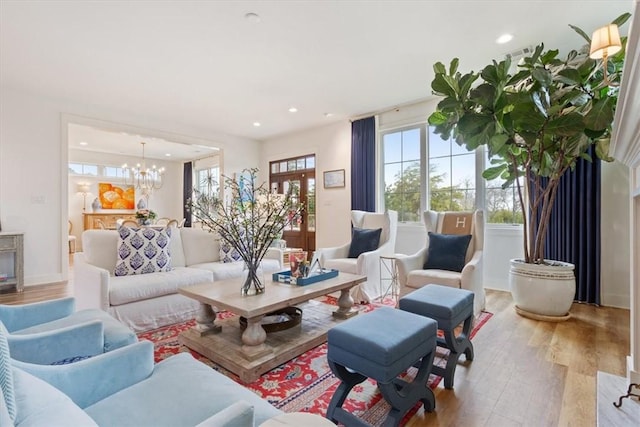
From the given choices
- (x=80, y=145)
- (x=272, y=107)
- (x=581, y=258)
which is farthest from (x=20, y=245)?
(x=581, y=258)

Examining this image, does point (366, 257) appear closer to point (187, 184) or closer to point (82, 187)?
point (187, 184)

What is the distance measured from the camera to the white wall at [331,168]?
586cm

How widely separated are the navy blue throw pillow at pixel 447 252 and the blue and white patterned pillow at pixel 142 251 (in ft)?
9.64

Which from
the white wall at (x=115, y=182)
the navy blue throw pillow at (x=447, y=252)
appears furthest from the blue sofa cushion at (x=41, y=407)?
the white wall at (x=115, y=182)

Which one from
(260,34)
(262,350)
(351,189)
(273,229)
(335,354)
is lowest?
(262,350)

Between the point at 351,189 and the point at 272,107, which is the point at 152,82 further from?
the point at 351,189

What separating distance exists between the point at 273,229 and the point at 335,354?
3.77ft

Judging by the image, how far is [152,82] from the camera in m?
4.09

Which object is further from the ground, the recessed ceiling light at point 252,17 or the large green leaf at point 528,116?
the recessed ceiling light at point 252,17

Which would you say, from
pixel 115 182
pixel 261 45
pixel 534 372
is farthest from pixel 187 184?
pixel 534 372

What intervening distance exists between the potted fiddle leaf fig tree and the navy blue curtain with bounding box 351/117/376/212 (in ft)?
7.00

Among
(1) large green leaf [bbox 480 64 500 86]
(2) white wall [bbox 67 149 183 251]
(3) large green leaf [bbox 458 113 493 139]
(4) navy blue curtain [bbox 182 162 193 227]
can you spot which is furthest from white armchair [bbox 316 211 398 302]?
(2) white wall [bbox 67 149 183 251]

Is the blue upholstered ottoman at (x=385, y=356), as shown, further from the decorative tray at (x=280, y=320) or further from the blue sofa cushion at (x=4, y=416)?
the blue sofa cushion at (x=4, y=416)

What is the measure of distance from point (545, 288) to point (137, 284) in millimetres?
3926
